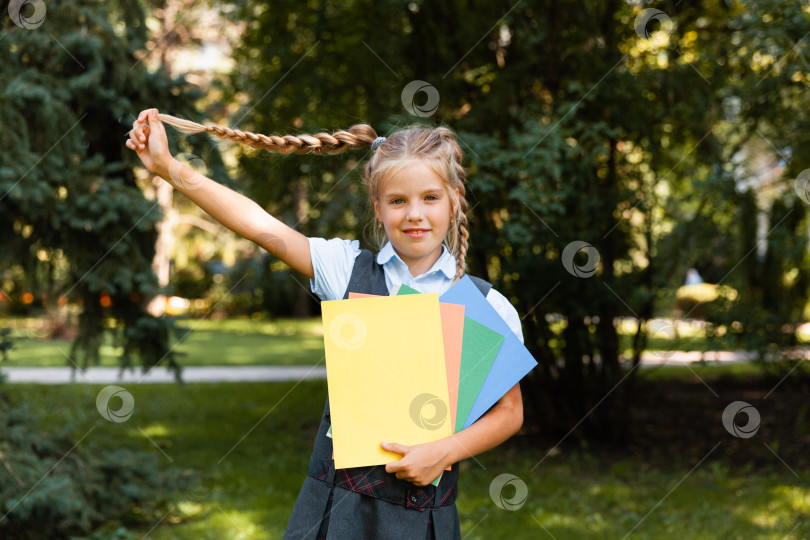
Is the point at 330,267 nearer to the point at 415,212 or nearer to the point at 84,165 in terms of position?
the point at 415,212

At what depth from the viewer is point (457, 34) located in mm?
5527

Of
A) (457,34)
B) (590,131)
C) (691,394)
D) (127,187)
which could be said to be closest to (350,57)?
(457,34)

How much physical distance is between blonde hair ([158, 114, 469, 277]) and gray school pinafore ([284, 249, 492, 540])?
0.50 m

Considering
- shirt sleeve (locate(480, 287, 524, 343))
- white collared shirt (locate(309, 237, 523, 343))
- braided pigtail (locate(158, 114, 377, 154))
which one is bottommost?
shirt sleeve (locate(480, 287, 524, 343))

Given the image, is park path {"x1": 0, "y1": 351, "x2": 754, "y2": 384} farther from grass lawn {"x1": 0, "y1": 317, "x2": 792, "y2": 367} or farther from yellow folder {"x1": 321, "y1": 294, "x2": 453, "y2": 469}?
yellow folder {"x1": 321, "y1": 294, "x2": 453, "y2": 469}

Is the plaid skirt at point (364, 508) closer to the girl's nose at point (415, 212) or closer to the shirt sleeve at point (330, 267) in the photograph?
the shirt sleeve at point (330, 267)

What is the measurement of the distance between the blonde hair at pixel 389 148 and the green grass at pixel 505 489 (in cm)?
268

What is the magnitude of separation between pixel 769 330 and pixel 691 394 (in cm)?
394

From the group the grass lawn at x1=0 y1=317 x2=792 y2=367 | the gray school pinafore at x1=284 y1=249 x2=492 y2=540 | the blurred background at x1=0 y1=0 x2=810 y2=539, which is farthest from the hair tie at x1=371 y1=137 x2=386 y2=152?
the grass lawn at x1=0 y1=317 x2=792 y2=367

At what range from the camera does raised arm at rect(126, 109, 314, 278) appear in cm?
156

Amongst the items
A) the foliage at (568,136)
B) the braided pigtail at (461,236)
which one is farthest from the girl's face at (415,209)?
the foliage at (568,136)

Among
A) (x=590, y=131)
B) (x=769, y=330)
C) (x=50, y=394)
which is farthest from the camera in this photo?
(x=50, y=394)

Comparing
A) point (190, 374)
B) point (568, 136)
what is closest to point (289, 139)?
point (568, 136)

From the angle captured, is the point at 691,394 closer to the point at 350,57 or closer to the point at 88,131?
the point at 350,57
